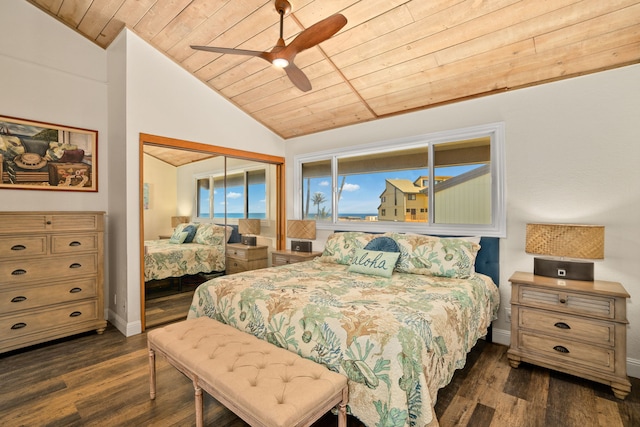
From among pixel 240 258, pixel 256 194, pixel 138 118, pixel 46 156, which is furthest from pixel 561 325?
pixel 46 156

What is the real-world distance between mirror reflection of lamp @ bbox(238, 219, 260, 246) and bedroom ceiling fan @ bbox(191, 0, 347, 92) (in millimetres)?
2305

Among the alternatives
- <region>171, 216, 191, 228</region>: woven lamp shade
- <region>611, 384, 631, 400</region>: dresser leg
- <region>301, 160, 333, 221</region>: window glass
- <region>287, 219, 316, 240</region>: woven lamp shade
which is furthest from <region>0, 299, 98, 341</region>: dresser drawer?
<region>611, 384, 631, 400</region>: dresser leg

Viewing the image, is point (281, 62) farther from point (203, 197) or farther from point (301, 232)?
point (301, 232)

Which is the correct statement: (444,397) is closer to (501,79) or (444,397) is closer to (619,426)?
(619,426)

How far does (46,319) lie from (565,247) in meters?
4.56

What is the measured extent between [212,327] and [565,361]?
2611 millimetres

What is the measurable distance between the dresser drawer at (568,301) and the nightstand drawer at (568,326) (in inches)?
2.1

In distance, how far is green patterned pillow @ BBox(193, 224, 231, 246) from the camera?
393 centimetres

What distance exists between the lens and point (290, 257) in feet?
13.4

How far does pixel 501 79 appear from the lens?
2.78m

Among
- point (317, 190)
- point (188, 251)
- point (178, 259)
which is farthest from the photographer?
point (317, 190)

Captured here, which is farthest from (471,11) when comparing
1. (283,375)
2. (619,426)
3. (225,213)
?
(225,213)

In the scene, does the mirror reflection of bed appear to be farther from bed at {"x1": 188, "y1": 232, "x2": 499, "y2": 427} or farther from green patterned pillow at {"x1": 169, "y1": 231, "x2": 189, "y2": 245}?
bed at {"x1": 188, "y1": 232, "x2": 499, "y2": 427}

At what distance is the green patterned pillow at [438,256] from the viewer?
2.72m
